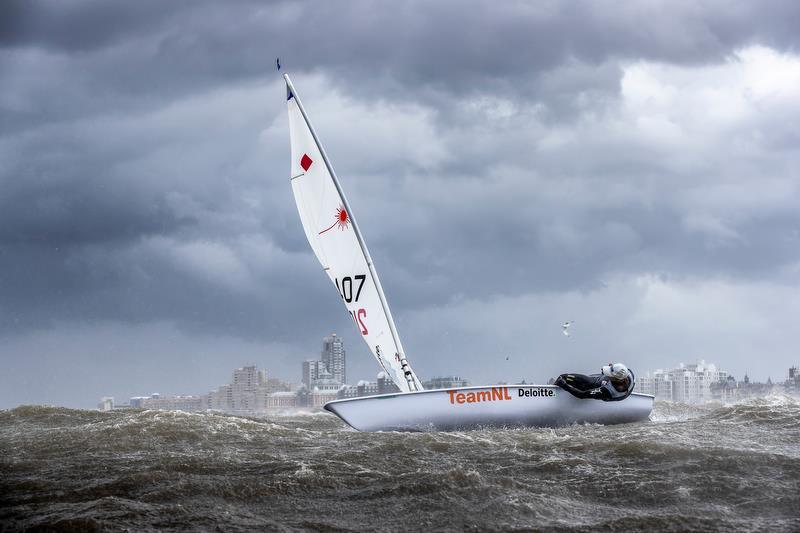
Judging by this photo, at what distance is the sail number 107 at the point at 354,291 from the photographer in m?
24.0

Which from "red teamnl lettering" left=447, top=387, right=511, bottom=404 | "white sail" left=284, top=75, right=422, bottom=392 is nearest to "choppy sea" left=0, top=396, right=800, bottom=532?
"red teamnl lettering" left=447, top=387, right=511, bottom=404

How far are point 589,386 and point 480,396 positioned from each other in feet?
9.64

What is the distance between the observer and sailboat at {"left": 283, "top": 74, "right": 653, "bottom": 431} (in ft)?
66.8

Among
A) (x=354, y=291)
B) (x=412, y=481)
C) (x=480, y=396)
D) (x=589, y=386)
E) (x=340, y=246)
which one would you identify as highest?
(x=340, y=246)

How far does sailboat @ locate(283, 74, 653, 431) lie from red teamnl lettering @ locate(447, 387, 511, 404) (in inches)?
0.9

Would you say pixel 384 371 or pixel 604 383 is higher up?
pixel 384 371

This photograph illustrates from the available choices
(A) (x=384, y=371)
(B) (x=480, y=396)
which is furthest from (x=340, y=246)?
(B) (x=480, y=396)

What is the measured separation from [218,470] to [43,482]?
9.01ft

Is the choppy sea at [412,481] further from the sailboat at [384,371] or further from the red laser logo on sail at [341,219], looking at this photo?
the red laser logo on sail at [341,219]

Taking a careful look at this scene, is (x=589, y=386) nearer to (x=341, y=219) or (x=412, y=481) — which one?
(x=341, y=219)

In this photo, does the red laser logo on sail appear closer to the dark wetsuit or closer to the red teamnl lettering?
the red teamnl lettering

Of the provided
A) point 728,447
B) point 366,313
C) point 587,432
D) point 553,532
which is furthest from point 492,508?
point 366,313

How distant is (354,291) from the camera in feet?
79.3

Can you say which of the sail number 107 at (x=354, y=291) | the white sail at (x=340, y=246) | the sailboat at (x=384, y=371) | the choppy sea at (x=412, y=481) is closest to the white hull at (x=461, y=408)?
the sailboat at (x=384, y=371)
